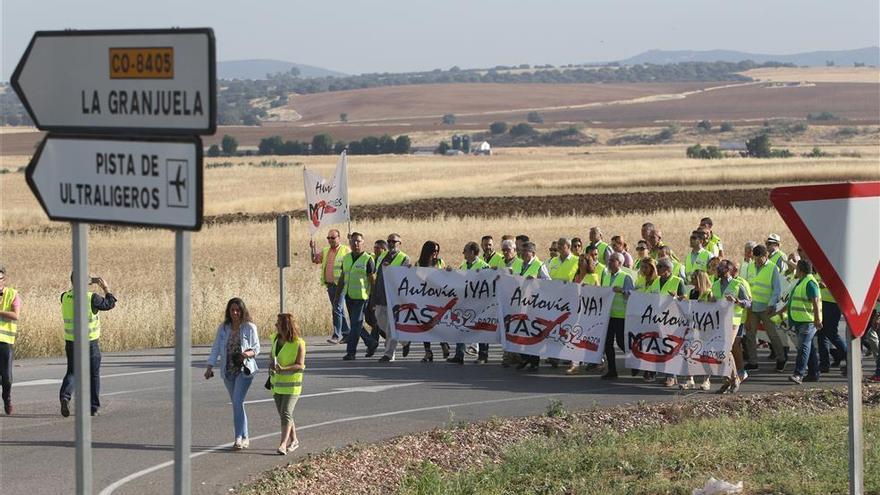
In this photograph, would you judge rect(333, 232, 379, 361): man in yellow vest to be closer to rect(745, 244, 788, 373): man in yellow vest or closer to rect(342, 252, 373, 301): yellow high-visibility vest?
rect(342, 252, 373, 301): yellow high-visibility vest

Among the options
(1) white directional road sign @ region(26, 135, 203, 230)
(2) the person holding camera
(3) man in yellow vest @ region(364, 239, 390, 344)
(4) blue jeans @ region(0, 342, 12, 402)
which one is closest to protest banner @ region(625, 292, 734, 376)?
(3) man in yellow vest @ region(364, 239, 390, 344)

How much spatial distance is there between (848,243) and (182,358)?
12.2ft

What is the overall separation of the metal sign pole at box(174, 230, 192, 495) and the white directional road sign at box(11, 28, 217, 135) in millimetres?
509

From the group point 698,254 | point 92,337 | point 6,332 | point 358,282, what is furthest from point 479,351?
point 6,332

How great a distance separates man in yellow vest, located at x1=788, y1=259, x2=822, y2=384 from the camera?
1766 centimetres

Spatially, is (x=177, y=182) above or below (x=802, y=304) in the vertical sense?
above

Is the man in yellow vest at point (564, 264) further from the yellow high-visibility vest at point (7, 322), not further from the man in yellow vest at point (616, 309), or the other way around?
the yellow high-visibility vest at point (7, 322)

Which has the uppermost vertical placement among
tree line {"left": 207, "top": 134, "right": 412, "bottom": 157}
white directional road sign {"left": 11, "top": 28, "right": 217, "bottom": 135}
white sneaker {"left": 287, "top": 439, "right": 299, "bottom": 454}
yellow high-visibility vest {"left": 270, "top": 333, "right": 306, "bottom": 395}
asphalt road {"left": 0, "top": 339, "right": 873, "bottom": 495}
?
tree line {"left": 207, "top": 134, "right": 412, "bottom": 157}

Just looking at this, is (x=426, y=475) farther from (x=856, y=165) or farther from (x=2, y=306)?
(x=856, y=165)

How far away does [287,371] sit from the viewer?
13188mm

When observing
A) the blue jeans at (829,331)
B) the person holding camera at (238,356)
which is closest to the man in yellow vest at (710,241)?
the blue jeans at (829,331)

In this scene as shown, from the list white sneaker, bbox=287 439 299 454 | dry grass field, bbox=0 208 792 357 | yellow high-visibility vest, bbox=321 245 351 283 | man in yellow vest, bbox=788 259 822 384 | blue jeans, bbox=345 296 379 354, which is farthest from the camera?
dry grass field, bbox=0 208 792 357

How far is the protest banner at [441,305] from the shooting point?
19.9 meters

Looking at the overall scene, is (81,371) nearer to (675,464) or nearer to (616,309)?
(675,464)
